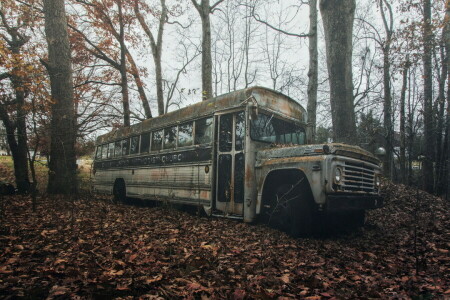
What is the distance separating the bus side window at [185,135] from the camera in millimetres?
7641

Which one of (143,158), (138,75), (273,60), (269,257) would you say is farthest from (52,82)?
(273,60)

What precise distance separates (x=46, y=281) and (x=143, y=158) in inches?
270

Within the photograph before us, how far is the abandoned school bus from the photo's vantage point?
4.95 m

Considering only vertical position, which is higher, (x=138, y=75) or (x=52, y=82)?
(x=138, y=75)

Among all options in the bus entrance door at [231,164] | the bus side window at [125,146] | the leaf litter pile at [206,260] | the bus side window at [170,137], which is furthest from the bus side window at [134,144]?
the bus entrance door at [231,164]

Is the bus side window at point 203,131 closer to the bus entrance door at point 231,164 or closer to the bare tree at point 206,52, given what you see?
the bus entrance door at point 231,164

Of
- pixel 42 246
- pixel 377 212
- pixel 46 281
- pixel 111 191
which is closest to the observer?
pixel 46 281

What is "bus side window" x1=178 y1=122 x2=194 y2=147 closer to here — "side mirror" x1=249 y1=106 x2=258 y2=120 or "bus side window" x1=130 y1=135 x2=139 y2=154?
"side mirror" x1=249 y1=106 x2=258 y2=120

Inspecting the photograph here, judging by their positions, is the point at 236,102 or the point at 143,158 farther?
the point at 143,158

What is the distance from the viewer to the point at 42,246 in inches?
155

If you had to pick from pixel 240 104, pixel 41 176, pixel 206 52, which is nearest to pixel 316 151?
pixel 240 104

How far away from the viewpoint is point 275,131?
654 centimetres

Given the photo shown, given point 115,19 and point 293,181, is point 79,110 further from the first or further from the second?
point 293,181

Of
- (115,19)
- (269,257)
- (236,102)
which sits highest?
(115,19)
